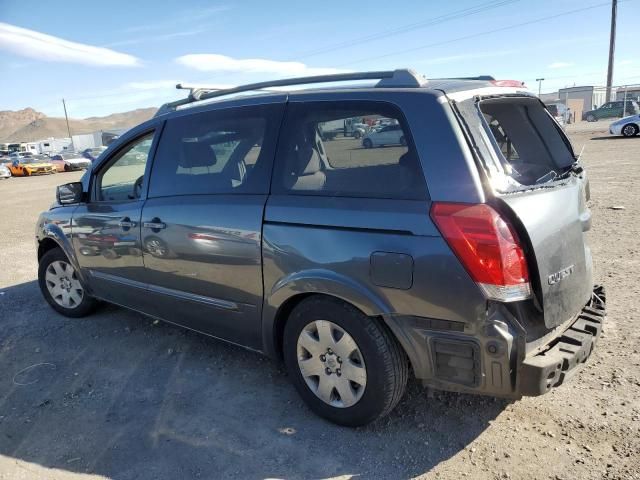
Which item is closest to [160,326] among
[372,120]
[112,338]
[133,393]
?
[112,338]

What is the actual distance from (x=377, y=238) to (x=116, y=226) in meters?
2.36

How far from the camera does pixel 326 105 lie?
280 cm

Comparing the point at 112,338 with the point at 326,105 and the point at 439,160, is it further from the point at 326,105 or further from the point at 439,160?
the point at 439,160

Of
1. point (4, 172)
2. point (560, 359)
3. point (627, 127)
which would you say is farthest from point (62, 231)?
point (4, 172)

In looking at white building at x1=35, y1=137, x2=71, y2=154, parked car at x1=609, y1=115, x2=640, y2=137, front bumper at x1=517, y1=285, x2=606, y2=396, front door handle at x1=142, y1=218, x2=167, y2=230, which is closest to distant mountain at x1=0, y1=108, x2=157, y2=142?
white building at x1=35, y1=137, x2=71, y2=154

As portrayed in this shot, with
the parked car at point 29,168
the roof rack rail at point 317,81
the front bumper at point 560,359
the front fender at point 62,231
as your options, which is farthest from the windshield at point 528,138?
the parked car at point 29,168

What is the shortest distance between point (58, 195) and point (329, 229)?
2.94 meters

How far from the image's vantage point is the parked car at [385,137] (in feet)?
8.23

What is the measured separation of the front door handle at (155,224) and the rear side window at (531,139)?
230 cm

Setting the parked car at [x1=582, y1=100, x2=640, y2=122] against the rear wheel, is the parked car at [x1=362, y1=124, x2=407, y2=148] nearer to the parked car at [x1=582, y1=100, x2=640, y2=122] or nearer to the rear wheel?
the rear wheel

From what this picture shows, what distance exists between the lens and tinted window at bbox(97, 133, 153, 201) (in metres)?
3.84

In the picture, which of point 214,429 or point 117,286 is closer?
point 214,429

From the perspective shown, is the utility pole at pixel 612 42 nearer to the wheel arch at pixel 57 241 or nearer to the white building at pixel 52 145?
the wheel arch at pixel 57 241

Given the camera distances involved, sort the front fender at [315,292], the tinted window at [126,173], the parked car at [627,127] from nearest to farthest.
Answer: the front fender at [315,292] → the tinted window at [126,173] → the parked car at [627,127]
